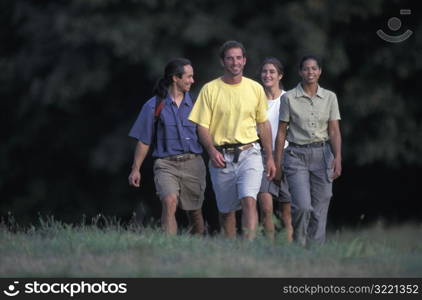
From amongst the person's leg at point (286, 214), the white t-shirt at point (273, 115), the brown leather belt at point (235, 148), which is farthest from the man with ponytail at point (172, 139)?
the person's leg at point (286, 214)

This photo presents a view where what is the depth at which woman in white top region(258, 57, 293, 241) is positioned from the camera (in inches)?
352

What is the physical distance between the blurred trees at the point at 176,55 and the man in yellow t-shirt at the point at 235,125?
6848 mm

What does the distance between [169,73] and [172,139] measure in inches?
23.6

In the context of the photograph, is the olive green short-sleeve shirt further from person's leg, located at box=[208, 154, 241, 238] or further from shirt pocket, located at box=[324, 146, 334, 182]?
person's leg, located at box=[208, 154, 241, 238]

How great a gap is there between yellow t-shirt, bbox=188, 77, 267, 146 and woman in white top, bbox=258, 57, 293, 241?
0.63m

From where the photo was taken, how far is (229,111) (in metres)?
8.49

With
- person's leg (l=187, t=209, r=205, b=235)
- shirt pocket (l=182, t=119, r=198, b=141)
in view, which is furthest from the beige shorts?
shirt pocket (l=182, t=119, r=198, b=141)

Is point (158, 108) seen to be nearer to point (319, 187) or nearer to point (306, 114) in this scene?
point (306, 114)

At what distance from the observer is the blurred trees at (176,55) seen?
52.0 feet

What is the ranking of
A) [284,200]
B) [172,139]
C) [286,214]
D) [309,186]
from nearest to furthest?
[309,186], [172,139], [284,200], [286,214]

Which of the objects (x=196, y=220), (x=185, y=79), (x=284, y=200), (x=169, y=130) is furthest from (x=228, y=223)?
(x=185, y=79)

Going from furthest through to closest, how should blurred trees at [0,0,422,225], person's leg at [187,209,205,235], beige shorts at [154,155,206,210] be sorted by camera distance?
blurred trees at [0,0,422,225] < person's leg at [187,209,205,235] < beige shorts at [154,155,206,210]

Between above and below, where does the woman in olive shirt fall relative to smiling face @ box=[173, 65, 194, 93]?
below

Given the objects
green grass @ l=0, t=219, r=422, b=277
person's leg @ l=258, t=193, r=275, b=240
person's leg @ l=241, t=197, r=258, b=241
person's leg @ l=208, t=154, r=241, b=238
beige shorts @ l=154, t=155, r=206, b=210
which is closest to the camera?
green grass @ l=0, t=219, r=422, b=277
